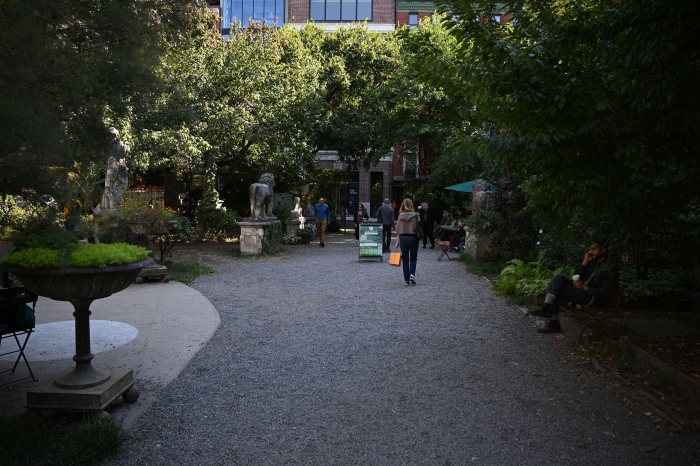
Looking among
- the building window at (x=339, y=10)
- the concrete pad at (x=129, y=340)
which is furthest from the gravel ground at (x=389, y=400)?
the building window at (x=339, y=10)

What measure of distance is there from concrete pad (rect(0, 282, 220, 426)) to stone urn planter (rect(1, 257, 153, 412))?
270 millimetres

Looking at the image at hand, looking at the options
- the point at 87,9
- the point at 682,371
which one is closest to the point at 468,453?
the point at 682,371

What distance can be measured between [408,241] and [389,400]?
657 centimetres

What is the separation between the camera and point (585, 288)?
6.79m

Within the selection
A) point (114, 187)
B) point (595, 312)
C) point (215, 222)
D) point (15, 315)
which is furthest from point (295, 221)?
point (15, 315)

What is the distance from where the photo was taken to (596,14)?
4617 mm

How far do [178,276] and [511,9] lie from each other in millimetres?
8418

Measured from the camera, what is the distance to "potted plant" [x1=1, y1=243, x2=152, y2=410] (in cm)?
387

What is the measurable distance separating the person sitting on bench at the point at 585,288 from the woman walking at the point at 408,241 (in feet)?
13.7

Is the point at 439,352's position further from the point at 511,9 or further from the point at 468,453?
the point at 511,9

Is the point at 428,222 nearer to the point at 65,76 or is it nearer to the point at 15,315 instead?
the point at 15,315

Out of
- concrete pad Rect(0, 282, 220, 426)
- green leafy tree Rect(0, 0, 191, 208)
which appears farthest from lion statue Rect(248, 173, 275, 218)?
green leafy tree Rect(0, 0, 191, 208)

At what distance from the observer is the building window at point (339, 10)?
120 ft

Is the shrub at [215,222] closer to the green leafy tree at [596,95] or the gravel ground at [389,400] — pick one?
the gravel ground at [389,400]
